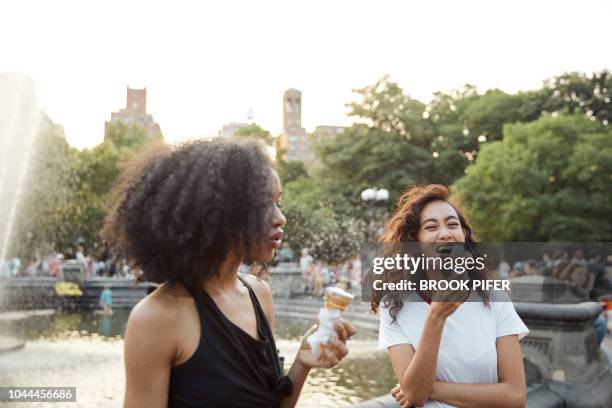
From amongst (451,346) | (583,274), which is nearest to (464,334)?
(451,346)

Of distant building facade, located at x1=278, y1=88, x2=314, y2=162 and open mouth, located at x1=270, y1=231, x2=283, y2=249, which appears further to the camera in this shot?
distant building facade, located at x1=278, y1=88, x2=314, y2=162

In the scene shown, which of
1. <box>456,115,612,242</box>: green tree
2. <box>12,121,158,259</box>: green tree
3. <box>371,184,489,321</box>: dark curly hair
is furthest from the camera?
<box>12,121,158,259</box>: green tree

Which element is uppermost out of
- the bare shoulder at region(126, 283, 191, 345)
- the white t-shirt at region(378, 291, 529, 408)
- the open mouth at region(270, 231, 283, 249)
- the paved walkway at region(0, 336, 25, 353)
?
the open mouth at region(270, 231, 283, 249)

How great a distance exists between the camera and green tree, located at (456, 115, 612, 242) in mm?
26406

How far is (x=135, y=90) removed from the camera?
120 meters

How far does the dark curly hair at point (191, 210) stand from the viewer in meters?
1.76

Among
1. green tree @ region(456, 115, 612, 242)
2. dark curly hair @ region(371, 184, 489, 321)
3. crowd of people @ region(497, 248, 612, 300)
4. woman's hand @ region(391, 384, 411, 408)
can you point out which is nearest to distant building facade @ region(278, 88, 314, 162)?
green tree @ region(456, 115, 612, 242)

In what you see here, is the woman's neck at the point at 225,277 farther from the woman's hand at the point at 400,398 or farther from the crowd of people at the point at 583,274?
the crowd of people at the point at 583,274

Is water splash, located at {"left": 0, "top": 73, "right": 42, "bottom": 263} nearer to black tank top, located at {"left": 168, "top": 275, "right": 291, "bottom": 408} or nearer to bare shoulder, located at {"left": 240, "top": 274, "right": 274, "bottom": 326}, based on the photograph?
bare shoulder, located at {"left": 240, "top": 274, "right": 274, "bottom": 326}

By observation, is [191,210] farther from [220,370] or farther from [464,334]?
[464,334]

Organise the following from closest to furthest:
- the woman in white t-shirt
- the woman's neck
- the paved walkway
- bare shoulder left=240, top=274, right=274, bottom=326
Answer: the woman's neck → bare shoulder left=240, top=274, right=274, bottom=326 → the woman in white t-shirt → the paved walkway

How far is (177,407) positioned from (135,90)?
12550 centimetres

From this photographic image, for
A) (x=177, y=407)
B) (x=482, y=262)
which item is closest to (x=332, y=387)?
(x=482, y=262)

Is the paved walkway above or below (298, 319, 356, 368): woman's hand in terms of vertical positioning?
below
